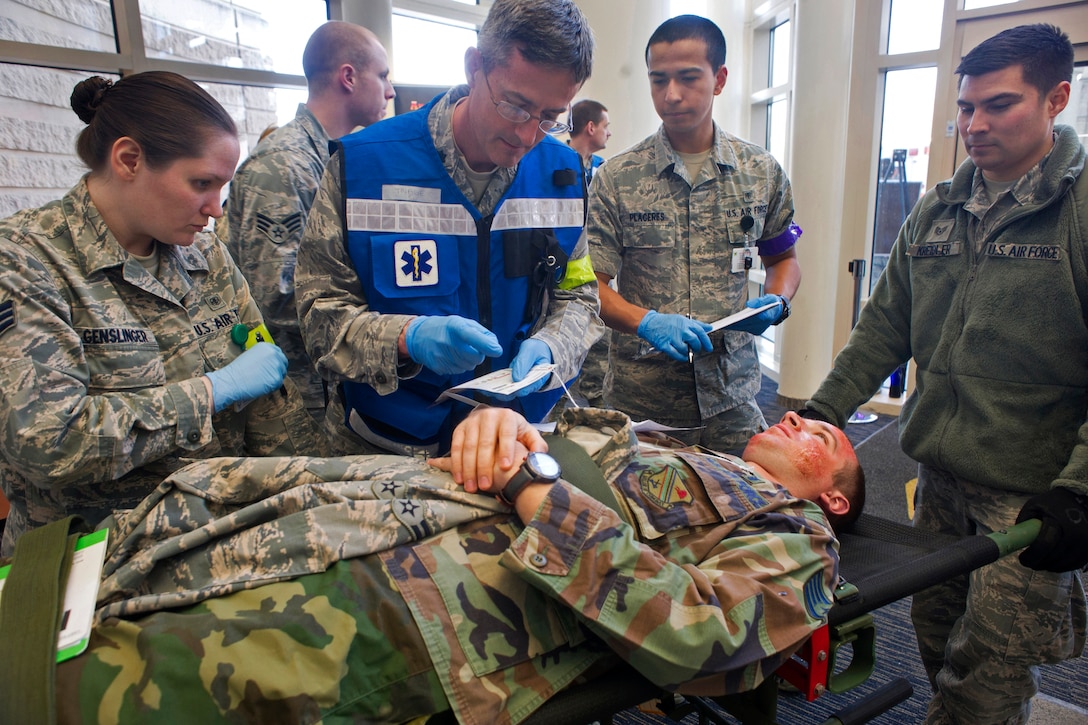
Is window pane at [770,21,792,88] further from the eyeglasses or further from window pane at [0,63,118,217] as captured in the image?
window pane at [0,63,118,217]

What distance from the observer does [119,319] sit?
1255 millimetres

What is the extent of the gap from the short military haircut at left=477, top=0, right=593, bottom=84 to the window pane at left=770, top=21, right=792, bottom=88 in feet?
13.5

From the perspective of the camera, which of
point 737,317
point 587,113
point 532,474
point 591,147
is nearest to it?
point 532,474

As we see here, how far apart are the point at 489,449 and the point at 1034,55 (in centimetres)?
153

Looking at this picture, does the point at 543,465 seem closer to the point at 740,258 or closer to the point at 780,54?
the point at 740,258

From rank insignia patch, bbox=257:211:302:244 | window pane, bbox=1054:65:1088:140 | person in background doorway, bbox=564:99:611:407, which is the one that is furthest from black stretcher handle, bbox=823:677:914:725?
window pane, bbox=1054:65:1088:140

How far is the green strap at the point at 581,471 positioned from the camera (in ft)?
4.00

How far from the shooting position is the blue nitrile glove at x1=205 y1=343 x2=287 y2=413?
1354 millimetres

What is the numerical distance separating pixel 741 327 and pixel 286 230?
142 cm

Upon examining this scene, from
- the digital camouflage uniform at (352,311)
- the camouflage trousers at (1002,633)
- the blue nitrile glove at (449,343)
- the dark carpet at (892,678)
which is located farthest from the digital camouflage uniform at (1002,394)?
the blue nitrile glove at (449,343)

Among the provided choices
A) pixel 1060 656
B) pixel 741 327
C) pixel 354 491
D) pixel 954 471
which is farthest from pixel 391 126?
pixel 1060 656

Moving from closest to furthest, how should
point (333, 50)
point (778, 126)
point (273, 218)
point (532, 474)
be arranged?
1. point (532, 474)
2. point (273, 218)
3. point (333, 50)
4. point (778, 126)

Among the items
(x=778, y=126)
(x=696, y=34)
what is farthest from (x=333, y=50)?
(x=778, y=126)

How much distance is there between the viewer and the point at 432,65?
186 inches
